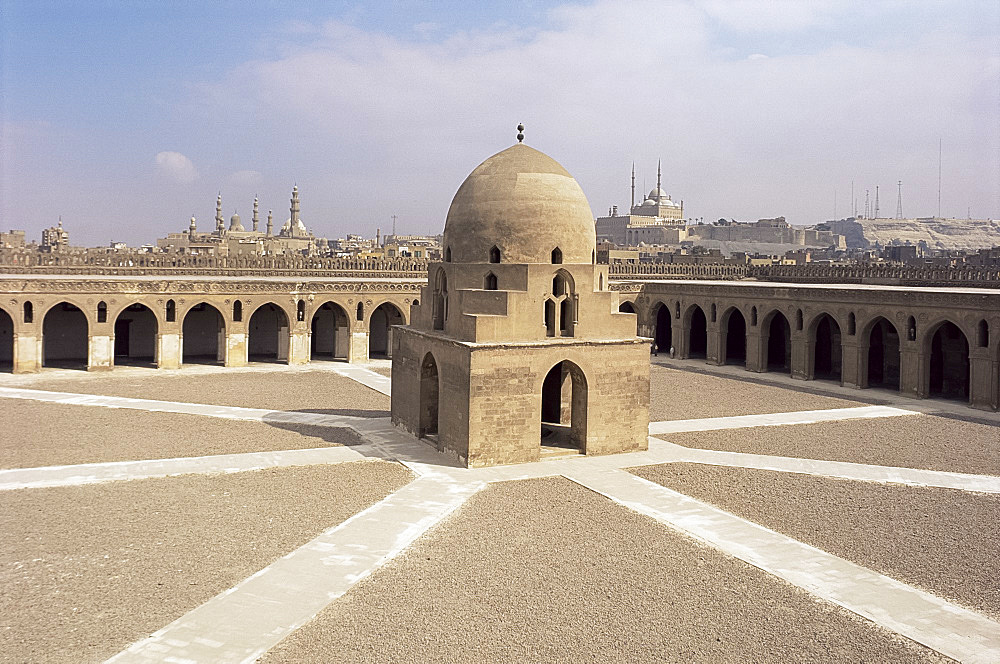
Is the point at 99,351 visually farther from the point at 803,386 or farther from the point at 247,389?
the point at 803,386

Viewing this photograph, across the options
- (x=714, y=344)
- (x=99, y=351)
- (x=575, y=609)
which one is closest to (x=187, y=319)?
(x=99, y=351)

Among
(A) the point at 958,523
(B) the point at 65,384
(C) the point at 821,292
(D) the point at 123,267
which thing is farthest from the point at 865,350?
(D) the point at 123,267

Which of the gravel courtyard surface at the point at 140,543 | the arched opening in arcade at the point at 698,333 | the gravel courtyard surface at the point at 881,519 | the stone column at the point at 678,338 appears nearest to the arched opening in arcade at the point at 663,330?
the arched opening in arcade at the point at 698,333

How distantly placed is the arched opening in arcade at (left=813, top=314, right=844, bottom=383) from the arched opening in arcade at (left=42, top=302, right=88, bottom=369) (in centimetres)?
2886

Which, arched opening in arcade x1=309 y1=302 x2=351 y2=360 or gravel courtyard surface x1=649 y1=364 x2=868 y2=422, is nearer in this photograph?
gravel courtyard surface x1=649 y1=364 x2=868 y2=422

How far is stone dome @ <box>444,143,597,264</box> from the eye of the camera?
16734mm

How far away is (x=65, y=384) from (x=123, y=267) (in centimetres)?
916

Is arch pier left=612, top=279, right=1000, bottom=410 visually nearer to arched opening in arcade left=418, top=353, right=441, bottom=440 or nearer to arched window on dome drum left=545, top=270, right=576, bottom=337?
arched window on dome drum left=545, top=270, right=576, bottom=337

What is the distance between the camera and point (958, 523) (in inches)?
491

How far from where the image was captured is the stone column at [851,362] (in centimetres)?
2680

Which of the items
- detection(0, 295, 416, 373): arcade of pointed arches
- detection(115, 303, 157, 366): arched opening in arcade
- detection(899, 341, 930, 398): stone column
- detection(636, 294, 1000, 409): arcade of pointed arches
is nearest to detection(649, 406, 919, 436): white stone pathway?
detection(899, 341, 930, 398): stone column

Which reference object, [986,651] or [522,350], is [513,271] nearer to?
[522,350]

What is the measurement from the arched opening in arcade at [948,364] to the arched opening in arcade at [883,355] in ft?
4.40

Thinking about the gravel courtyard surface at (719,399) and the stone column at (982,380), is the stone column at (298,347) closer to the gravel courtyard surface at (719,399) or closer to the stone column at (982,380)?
the gravel courtyard surface at (719,399)
